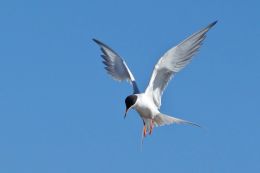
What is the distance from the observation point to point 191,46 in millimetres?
19578

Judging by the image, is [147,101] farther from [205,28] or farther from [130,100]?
[205,28]

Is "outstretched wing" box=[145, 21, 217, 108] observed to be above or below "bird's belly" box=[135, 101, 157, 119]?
above

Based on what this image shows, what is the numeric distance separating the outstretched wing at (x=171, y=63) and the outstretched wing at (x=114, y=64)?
3.95 feet

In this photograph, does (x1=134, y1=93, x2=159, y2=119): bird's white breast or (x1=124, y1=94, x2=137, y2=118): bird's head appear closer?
(x1=124, y1=94, x2=137, y2=118): bird's head

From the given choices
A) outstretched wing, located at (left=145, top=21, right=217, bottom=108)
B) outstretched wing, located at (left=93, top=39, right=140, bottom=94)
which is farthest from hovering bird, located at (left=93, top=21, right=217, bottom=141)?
outstretched wing, located at (left=93, top=39, right=140, bottom=94)

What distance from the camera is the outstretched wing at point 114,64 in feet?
70.0

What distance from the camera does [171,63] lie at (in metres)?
19.9

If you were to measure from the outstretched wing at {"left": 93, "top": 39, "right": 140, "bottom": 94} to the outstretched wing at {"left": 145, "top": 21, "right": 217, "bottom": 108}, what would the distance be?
47.4 inches

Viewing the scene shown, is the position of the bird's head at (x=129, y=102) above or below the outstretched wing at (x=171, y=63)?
below

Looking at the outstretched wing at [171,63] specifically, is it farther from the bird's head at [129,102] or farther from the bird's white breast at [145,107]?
the bird's head at [129,102]

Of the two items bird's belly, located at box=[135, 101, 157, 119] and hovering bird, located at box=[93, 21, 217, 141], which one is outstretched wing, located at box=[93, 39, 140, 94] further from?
bird's belly, located at box=[135, 101, 157, 119]

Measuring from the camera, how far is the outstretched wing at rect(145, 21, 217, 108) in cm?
1945

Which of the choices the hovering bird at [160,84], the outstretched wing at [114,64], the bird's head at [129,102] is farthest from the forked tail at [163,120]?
the outstretched wing at [114,64]

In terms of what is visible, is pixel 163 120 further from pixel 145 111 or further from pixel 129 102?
pixel 129 102
